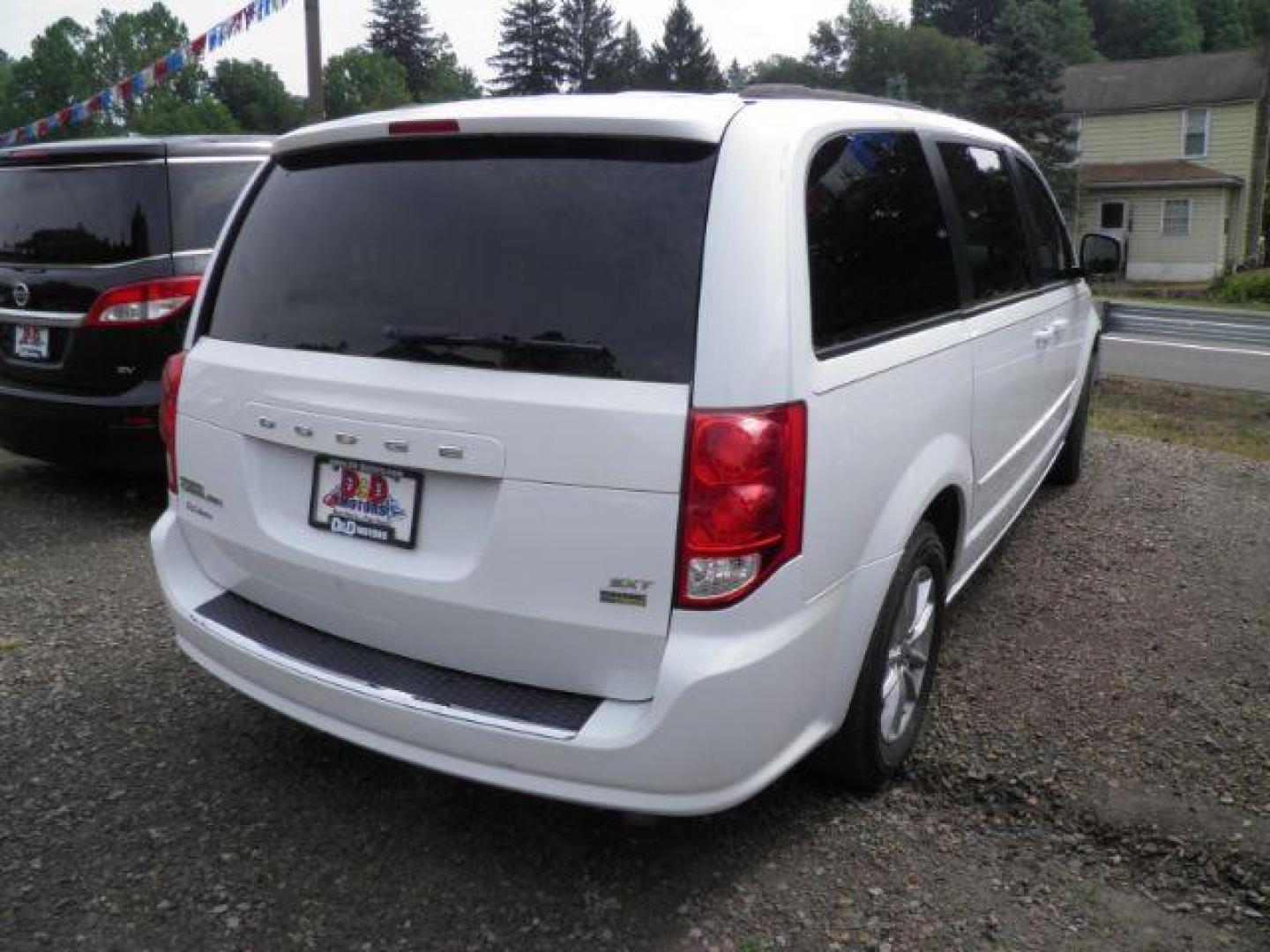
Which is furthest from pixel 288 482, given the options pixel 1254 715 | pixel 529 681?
pixel 1254 715

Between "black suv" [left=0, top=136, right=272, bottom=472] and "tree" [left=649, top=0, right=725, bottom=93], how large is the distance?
234 feet

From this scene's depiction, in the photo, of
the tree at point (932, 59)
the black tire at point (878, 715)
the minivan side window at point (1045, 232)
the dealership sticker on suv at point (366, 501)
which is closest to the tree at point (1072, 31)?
the tree at point (932, 59)

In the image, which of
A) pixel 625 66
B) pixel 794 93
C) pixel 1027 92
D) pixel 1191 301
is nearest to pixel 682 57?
pixel 625 66

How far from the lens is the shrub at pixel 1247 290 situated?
21.6 metres

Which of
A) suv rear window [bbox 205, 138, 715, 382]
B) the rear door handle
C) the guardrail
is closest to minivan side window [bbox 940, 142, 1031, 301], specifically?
the rear door handle

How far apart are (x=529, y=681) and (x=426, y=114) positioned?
137 cm

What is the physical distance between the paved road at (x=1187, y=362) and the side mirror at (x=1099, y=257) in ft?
20.8

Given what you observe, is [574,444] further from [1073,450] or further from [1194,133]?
[1194,133]

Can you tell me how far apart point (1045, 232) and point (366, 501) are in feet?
11.9

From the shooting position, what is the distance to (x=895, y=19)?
101188 millimetres

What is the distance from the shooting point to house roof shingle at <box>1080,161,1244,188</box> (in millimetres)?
34625

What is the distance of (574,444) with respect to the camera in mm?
2273

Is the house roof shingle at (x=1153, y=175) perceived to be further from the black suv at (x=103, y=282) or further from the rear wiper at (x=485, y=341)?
the rear wiper at (x=485, y=341)

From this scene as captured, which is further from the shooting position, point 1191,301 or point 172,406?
point 1191,301
